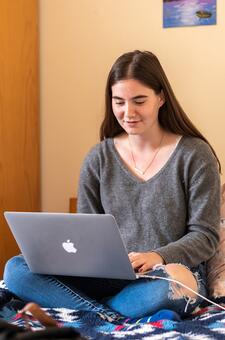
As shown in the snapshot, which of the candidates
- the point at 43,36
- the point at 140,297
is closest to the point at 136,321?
the point at 140,297

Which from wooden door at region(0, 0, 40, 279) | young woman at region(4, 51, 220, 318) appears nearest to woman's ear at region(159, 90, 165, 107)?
young woman at region(4, 51, 220, 318)

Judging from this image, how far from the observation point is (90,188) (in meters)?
1.79

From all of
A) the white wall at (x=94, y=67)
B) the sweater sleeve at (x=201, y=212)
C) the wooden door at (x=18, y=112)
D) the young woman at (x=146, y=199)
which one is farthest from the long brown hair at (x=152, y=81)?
the wooden door at (x=18, y=112)

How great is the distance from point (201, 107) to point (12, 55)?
0.75 metres

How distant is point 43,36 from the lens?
2.34 metres

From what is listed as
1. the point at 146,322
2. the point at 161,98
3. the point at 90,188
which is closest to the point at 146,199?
the point at 90,188

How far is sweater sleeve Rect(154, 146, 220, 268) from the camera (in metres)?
1.55

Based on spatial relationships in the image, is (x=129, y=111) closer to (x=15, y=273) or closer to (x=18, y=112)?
(x=15, y=273)

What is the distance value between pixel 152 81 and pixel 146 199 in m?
0.35

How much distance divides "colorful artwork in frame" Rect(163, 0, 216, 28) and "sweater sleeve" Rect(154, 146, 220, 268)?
64 centimetres

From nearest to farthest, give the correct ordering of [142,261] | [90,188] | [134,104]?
1. [142,261]
2. [134,104]
3. [90,188]

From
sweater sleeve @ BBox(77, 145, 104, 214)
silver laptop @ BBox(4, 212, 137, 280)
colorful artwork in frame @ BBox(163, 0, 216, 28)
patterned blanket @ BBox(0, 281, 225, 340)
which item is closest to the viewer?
patterned blanket @ BBox(0, 281, 225, 340)

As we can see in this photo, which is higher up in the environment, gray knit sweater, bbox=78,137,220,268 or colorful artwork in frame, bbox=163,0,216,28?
colorful artwork in frame, bbox=163,0,216,28

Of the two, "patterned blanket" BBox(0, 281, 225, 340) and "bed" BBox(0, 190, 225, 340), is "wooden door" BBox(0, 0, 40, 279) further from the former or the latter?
"patterned blanket" BBox(0, 281, 225, 340)
